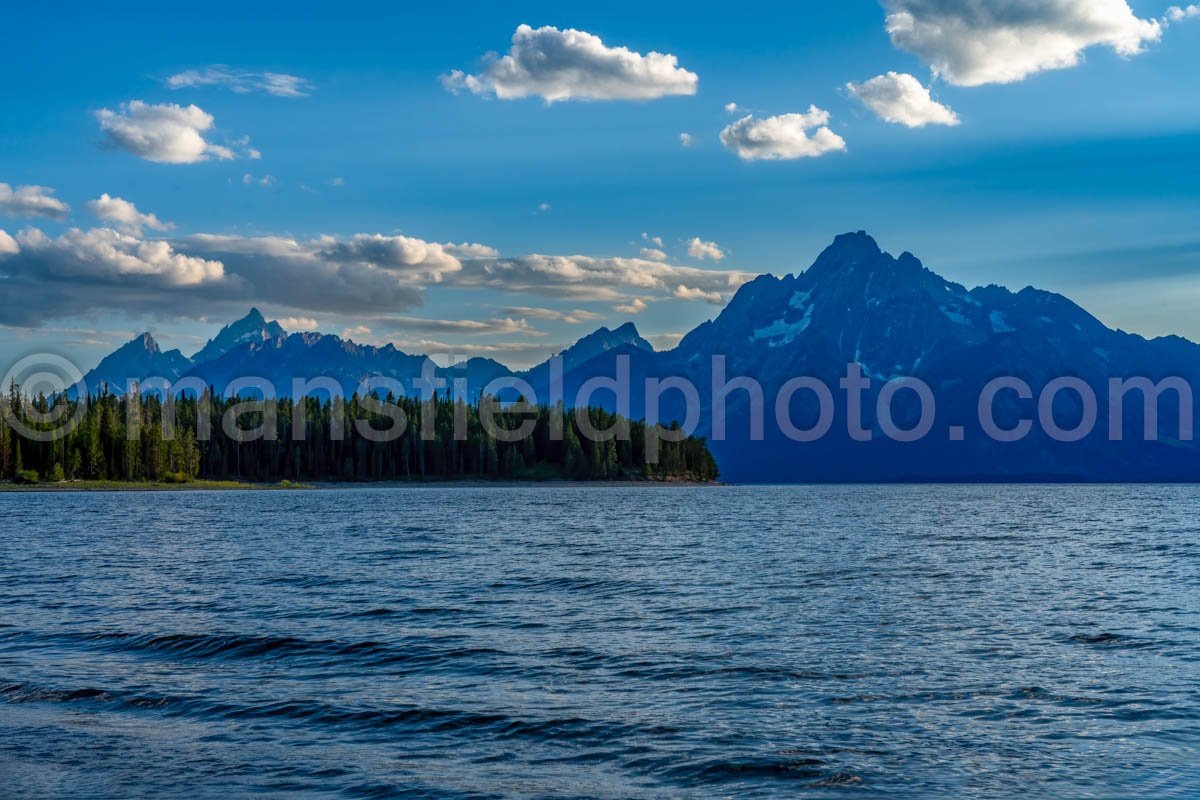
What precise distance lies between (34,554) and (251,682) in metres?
53.7

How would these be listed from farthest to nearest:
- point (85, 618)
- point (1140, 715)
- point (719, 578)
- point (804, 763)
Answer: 1. point (719, 578)
2. point (85, 618)
3. point (1140, 715)
4. point (804, 763)

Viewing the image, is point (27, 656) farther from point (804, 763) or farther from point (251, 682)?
point (804, 763)

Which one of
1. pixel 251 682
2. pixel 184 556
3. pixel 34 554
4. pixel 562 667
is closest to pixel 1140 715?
pixel 562 667

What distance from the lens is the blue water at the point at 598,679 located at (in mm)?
21047

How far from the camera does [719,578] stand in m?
57.2

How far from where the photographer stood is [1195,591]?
5131 cm

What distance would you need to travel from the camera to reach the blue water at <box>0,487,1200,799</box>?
69.1ft

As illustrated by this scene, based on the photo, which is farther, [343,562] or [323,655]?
[343,562]

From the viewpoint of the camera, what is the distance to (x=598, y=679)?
2977 centimetres

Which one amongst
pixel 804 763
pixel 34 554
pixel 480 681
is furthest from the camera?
pixel 34 554

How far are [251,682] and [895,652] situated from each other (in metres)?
20.1

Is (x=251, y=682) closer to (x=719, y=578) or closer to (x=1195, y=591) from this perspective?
(x=719, y=578)

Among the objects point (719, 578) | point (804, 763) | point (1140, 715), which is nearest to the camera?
point (804, 763)

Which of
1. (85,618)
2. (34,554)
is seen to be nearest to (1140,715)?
(85,618)
